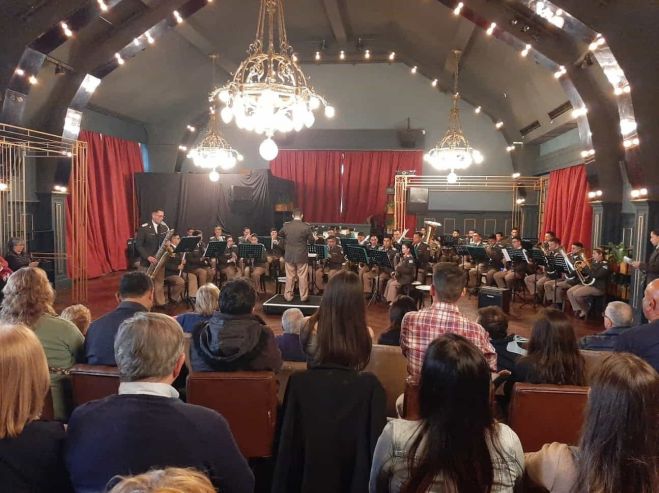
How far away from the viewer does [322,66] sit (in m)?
14.0

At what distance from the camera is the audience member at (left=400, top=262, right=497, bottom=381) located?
8.69 feet

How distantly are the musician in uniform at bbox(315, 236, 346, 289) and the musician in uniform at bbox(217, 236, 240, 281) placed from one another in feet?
5.11

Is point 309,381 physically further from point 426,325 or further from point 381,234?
point 381,234

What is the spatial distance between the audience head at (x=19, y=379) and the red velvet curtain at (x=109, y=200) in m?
9.74

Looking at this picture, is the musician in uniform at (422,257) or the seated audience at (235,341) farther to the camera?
the musician in uniform at (422,257)

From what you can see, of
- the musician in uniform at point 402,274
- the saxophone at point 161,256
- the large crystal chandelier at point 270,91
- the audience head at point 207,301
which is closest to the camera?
the audience head at point 207,301

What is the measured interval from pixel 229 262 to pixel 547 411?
313 inches

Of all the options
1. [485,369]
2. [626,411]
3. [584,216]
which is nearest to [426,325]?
[485,369]

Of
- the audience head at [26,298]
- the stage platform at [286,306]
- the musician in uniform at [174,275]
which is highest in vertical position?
the audience head at [26,298]

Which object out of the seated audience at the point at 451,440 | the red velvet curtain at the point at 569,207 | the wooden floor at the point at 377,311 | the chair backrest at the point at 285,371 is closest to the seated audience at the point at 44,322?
the chair backrest at the point at 285,371

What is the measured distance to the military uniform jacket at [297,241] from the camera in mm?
Answer: 8297

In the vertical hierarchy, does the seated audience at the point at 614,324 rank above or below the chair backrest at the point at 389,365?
above

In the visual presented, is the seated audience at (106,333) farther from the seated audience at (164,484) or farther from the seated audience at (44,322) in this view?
the seated audience at (164,484)

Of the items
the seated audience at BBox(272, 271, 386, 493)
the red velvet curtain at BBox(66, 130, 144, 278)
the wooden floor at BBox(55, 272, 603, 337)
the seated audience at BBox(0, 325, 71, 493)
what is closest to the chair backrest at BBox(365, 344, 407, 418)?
the seated audience at BBox(272, 271, 386, 493)
